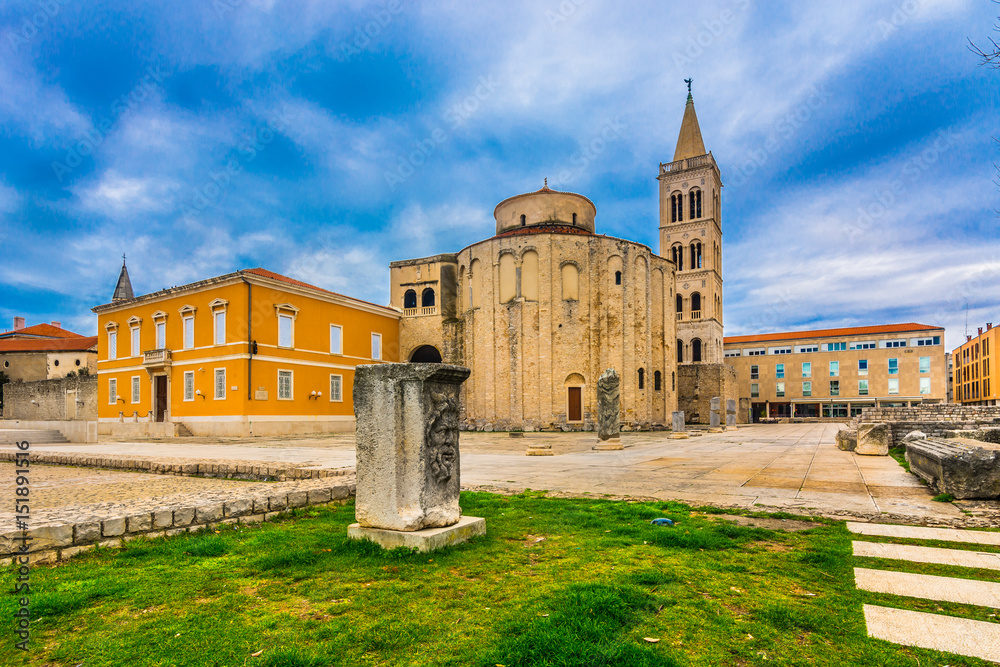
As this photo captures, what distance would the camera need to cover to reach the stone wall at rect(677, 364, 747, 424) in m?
40.8

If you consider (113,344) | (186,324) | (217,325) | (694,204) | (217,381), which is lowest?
(217,381)

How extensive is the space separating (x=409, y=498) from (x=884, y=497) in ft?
19.0

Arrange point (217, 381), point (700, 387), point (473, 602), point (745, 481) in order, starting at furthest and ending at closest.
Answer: point (700, 387), point (217, 381), point (745, 481), point (473, 602)

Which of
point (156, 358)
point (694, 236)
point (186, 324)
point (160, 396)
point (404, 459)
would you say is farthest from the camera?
point (694, 236)

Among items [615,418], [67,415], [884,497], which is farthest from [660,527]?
[67,415]

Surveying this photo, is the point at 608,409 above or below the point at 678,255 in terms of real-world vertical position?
below

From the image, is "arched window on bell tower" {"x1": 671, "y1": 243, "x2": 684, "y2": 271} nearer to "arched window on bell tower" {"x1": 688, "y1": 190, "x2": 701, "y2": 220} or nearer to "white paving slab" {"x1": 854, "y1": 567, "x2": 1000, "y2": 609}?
"arched window on bell tower" {"x1": 688, "y1": 190, "x2": 701, "y2": 220}

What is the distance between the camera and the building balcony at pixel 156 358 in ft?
90.7

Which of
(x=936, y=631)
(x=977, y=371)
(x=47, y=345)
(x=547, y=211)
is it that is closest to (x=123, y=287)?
(x=47, y=345)

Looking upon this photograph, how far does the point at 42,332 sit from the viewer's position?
53281 mm

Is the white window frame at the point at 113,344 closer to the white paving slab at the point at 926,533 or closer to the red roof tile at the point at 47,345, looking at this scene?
the red roof tile at the point at 47,345

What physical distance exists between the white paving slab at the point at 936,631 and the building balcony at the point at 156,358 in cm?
3117

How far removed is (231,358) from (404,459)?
23985 mm

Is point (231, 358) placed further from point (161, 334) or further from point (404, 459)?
point (404, 459)
